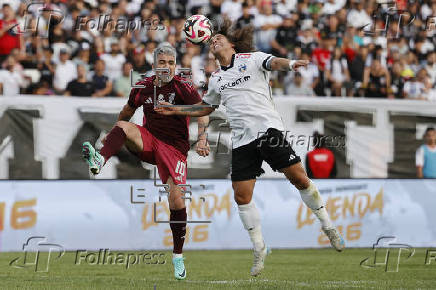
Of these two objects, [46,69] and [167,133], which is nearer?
[167,133]

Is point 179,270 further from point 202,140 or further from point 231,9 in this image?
point 231,9

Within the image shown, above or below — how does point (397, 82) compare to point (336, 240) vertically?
below

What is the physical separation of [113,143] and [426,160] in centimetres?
945

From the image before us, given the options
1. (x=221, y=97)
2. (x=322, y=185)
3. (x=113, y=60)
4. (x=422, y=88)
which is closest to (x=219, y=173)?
(x=322, y=185)

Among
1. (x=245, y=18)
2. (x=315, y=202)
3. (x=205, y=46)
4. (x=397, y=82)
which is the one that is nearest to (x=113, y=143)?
(x=315, y=202)

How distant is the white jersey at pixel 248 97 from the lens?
9125mm

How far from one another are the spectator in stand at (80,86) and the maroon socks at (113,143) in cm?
686

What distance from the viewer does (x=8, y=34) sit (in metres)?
17.1

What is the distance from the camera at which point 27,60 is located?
54.6ft

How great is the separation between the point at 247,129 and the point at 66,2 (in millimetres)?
10176

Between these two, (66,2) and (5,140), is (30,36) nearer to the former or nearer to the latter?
(66,2)

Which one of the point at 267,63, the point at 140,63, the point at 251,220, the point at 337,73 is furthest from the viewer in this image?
the point at 337,73

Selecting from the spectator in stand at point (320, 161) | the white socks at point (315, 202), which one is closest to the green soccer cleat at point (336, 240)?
the white socks at point (315, 202)

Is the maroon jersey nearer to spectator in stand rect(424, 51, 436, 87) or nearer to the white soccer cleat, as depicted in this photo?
the white soccer cleat
